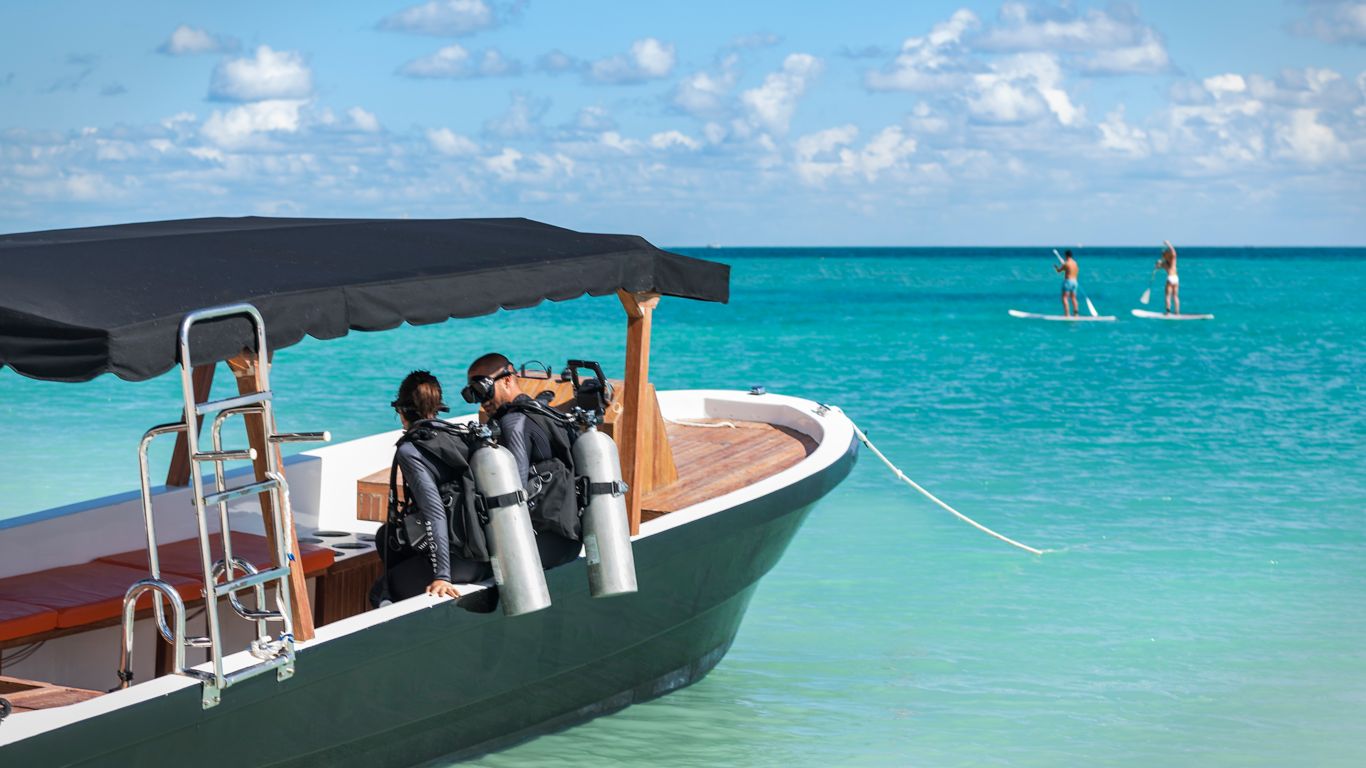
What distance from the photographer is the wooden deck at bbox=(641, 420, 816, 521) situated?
6.70 metres

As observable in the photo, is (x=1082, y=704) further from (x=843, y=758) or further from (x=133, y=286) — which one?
(x=133, y=286)

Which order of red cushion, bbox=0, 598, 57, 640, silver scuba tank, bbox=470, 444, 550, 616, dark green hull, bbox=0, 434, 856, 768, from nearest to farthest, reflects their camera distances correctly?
dark green hull, bbox=0, 434, 856, 768 → red cushion, bbox=0, 598, 57, 640 → silver scuba tank, bbox=470, 444, 550, 616

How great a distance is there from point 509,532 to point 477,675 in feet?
2.32

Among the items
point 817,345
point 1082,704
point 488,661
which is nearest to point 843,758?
point 1082,704

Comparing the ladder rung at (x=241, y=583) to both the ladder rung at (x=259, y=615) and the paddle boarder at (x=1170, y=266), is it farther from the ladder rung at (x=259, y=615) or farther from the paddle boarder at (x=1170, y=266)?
the paddle boarder at (x=1170, y=266)

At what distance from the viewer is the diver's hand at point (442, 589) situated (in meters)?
4.96

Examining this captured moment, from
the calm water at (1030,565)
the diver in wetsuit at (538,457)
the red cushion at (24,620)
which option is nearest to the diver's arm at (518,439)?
the diver in wetsuit at (538,457)

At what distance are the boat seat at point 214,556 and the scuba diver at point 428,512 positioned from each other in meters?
0.47

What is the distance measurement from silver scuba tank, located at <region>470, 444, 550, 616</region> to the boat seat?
34.2 inches

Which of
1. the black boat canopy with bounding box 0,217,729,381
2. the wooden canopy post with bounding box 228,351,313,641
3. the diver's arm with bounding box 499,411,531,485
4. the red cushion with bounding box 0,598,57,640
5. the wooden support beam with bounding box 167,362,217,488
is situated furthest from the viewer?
the wooden support beam with bounding box 167,362,217,488

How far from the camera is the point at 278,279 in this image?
440 centimetres

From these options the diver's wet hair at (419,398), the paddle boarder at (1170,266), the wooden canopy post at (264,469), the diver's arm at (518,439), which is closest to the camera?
the wooden canopy post at (264,469)

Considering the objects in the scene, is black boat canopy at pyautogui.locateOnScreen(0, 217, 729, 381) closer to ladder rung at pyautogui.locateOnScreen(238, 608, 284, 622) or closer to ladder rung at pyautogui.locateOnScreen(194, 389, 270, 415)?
ladder rung at pyautogui.locateOnScreen(194, 389, 270, 415)

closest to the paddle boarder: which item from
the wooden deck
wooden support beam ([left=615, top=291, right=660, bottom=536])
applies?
the wooden deck
